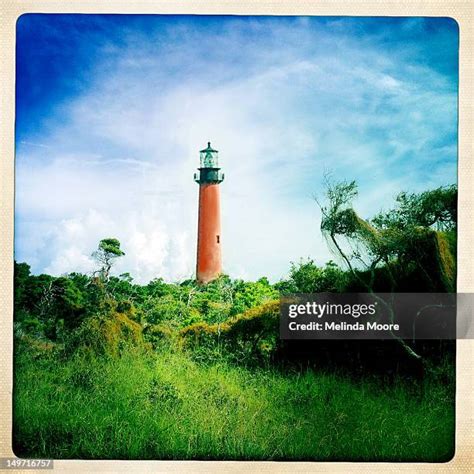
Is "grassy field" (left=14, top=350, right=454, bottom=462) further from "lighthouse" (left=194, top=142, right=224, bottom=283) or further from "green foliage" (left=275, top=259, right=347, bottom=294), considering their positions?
"lighthouse" (left=194, top=142, right=224, bottom=283)

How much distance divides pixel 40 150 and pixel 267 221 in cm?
129

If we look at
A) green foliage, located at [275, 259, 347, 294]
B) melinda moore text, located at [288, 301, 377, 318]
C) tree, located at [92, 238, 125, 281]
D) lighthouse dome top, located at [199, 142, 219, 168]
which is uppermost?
lighthouse dome top, located at [199, 142, 219, 168]

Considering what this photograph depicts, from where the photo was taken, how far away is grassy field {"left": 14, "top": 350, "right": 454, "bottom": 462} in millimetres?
4258

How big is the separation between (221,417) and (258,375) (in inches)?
11.9

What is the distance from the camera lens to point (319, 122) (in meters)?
4.28

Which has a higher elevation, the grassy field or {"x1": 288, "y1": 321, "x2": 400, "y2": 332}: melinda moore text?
{"x1": 288, "y1": 321, "x2": 400, "y2": 332}: melinda moore text

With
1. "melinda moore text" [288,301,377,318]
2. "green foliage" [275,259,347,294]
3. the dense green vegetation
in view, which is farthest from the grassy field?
"green foliage" [275,259,347,294]

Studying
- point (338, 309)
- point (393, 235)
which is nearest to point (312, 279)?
point (338, 309)

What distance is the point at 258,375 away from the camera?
436cm

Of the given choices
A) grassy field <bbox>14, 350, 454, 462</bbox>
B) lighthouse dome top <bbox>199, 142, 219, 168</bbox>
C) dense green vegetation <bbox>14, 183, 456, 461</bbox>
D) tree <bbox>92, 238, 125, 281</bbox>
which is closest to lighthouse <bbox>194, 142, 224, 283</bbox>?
lighthouse dome top <bbox>199, 142, 219, 168</bbox>

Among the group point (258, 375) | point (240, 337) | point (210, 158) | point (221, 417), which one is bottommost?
point (221, 417)

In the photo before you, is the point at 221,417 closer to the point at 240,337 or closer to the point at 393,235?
the point at 240,337

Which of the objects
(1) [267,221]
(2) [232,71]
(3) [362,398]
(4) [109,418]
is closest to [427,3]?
(2) [232,71]

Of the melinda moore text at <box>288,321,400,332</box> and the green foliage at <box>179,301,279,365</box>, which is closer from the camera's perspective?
the melinda moore text at <box>288,321,400,332</box>
